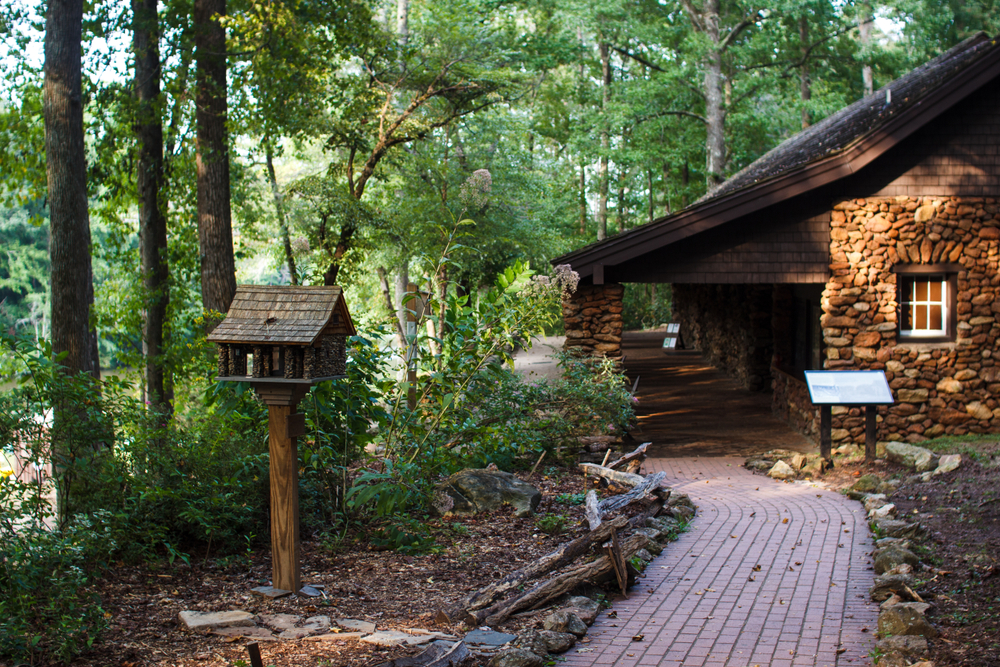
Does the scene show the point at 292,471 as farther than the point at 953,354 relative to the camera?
No

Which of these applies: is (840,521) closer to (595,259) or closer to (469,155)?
(595,259)

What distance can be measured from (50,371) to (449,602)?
9.66ft

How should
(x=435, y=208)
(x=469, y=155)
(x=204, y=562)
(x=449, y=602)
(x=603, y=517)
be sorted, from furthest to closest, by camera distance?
1. (x=469, y=155)
2. (x=435, y=208)
3. (x=603, y=517)
4. (x=204, y=562)
5. (x=449, y=602)

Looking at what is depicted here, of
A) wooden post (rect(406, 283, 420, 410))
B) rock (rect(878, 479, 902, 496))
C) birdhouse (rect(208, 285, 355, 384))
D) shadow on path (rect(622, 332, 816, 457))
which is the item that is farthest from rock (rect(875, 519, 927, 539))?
birdhouse (rect(208, 285, 355, 384))

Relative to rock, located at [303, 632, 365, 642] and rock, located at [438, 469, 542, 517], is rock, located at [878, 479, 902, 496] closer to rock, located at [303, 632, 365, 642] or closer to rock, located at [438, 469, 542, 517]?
rock, located at [438, 469, 542, 517]

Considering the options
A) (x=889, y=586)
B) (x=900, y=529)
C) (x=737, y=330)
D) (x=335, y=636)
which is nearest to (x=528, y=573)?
(x=335, y=636)

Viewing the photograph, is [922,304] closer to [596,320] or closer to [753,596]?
[596,320]

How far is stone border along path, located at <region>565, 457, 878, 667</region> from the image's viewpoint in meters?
4.38

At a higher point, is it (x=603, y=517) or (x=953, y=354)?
(x=953, y=354)

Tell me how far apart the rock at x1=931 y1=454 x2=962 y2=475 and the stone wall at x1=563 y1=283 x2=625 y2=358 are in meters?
4.44

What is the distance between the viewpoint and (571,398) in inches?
385

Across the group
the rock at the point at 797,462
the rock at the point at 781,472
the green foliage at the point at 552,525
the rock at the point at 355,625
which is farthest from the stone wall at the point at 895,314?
the rock at the point at 355,625

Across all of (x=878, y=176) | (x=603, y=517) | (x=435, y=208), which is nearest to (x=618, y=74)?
(x=435, y=208)

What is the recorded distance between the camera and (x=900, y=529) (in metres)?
6.59
